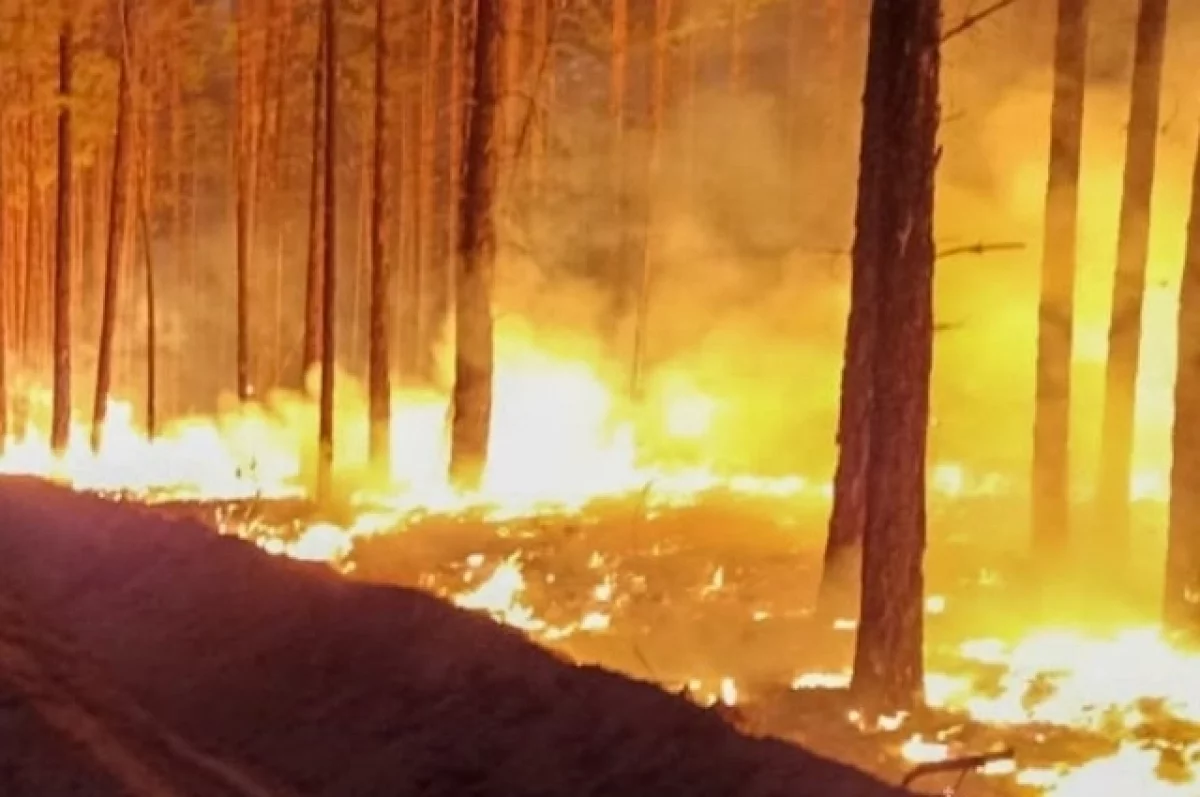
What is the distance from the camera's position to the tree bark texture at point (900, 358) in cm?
1211

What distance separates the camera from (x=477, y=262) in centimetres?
2489

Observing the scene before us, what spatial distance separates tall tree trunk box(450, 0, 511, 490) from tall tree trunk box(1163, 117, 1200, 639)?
38.8 feet

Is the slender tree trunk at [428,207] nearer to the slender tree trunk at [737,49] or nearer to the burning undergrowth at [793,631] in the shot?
the slender tree trunk at [737,49]

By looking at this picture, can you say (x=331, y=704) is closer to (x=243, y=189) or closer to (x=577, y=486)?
(x=577, y=486)

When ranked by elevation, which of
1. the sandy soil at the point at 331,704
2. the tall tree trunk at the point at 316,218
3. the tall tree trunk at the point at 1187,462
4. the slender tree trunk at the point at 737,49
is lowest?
the sandy soil at the point at 331,704

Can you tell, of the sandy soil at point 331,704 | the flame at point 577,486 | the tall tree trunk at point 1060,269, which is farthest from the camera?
the tall tree trunk at point 1060,269

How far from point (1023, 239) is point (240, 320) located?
1436 centimetres

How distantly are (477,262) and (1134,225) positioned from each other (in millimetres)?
10218

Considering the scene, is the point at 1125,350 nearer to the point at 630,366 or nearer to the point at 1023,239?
the point at 1023,239

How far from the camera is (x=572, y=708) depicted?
10164mm

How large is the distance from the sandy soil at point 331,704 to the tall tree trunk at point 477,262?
854 cm

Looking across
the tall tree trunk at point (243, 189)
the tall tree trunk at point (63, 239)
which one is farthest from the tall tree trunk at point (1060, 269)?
the tall tree trunk at point (63, 239)

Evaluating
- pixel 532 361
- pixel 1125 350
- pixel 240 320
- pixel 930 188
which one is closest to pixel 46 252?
pixel 240 320

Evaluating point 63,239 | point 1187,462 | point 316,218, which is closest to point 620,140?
point 63,239
